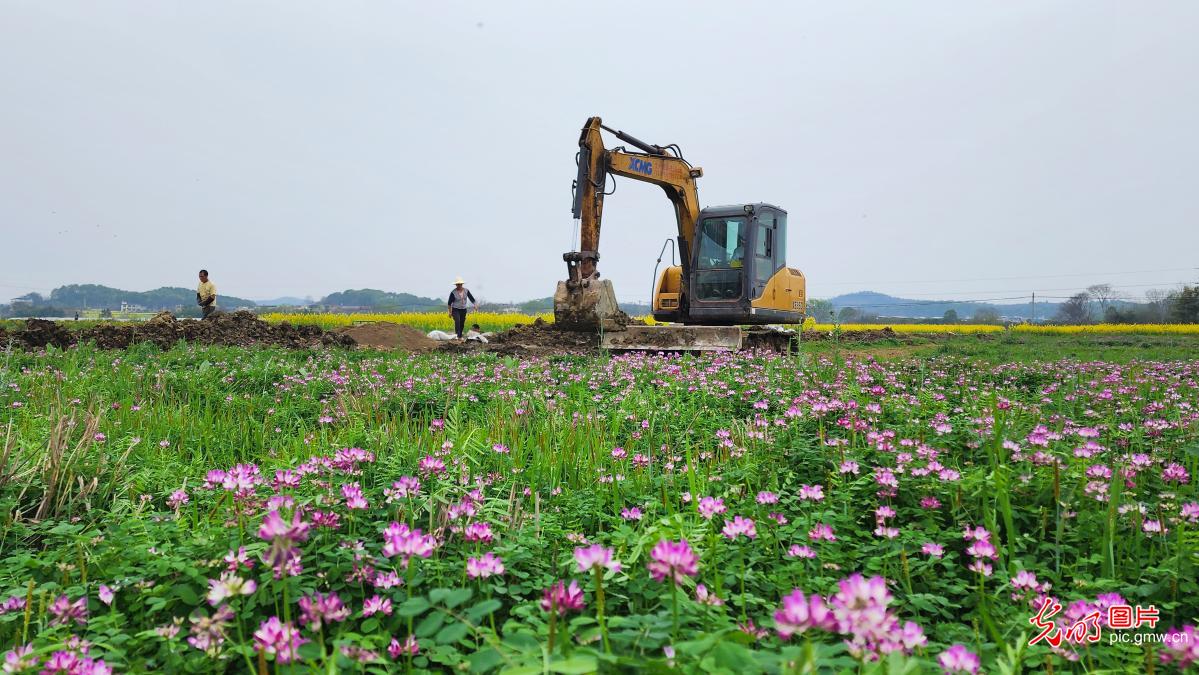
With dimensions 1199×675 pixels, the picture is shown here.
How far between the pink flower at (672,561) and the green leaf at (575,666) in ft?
0.65

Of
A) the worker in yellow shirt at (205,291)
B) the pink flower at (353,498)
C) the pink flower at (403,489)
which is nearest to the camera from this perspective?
the pink flower at (353,498)

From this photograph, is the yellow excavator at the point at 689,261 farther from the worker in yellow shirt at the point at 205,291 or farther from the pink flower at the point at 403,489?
the worker in yellow shirt at the point at 205,291

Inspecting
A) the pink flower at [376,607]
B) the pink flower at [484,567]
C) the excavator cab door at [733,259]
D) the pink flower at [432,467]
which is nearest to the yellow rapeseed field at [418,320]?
the excavator cab door at [733,259]

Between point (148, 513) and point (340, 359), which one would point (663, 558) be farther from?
point (340, 359)

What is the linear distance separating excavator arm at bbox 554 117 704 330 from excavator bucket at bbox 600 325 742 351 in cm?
67

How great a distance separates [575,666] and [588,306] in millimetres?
12498

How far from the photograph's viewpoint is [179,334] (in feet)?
44.8

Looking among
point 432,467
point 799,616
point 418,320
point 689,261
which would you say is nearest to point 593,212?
point 689,261

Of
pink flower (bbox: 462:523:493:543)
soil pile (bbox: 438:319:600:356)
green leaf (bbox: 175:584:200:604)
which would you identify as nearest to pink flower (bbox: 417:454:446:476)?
pink flower (bbox: 462:523:493:543)

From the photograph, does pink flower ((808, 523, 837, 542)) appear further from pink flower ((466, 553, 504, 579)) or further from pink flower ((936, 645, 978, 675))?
pink flower ((466, 553, 504, 579))

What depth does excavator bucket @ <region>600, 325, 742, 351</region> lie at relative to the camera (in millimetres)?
12266

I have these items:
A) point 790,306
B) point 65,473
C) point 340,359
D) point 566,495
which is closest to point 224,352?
point 340,359

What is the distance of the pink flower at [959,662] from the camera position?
125cm

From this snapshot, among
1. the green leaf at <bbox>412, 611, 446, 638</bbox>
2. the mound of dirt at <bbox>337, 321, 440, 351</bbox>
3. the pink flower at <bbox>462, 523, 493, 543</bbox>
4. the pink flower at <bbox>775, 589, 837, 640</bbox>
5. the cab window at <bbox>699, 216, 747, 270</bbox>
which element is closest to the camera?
the pink flower at <bbox>775, 589, 837, 640</bbox>
